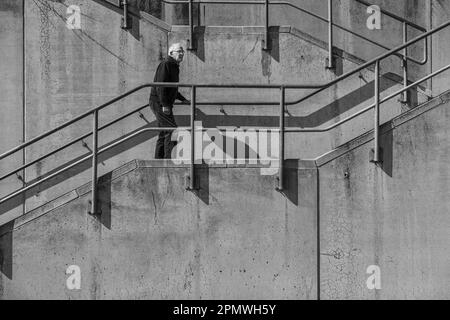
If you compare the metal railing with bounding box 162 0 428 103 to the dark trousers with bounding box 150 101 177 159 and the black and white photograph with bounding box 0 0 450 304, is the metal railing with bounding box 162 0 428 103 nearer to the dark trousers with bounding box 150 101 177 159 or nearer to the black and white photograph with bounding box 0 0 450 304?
the dark trousers with bounding box 150 101 177 159

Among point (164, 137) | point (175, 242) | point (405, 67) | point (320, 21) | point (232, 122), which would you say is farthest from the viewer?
point (320, 21)

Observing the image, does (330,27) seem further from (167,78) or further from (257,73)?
(167,78)

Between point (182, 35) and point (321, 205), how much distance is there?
3515 millimetres

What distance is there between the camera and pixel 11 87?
55.2 ft

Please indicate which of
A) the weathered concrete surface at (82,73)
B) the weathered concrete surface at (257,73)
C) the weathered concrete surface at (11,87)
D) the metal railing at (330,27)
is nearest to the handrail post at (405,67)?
the metal railing at (330,27)

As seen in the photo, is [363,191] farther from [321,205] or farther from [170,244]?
[170,244]

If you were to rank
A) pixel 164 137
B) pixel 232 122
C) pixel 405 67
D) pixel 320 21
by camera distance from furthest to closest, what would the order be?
pixel 320 21 < pixel 405 67 < pixel 232 122 < pixel 164 137

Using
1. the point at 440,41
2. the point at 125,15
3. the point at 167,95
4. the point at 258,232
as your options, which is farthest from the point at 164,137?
the point at 440,41

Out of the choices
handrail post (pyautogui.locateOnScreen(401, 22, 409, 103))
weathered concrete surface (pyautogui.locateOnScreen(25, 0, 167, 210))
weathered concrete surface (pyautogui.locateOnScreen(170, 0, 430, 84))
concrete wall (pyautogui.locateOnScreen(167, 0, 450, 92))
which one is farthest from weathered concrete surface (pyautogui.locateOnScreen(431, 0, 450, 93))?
weathered concrete surface (pyautogui.locateOnScreen(25, 0, 167, 210))

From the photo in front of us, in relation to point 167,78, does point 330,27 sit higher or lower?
higher

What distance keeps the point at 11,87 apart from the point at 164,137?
263 centimetres

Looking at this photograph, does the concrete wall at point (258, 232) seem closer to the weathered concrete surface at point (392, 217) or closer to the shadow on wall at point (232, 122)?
the weathered concrete surface at point (392, 217)

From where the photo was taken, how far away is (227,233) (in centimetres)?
1438

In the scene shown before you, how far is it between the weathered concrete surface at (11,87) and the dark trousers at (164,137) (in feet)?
7.09
